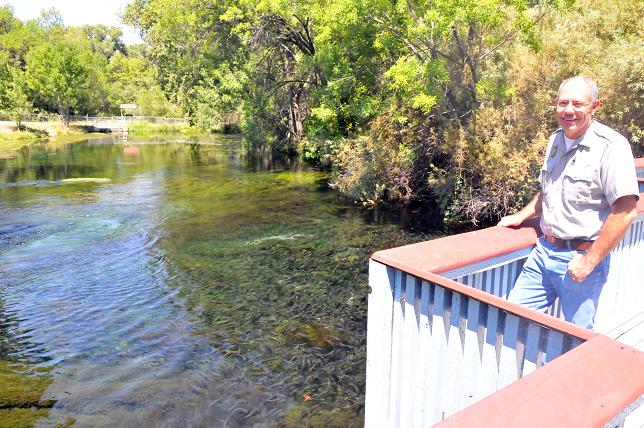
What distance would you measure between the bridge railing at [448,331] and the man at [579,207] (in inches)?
7.3

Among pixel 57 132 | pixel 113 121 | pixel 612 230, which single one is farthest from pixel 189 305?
pixel 113 121

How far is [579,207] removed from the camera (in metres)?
3.08

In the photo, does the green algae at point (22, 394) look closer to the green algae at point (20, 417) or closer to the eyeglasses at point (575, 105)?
the green algae at point (20, 417)

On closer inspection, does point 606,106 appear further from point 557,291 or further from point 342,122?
point 557,291

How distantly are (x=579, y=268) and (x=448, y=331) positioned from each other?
39.0 inches

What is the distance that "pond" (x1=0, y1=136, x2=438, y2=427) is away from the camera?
5859mm

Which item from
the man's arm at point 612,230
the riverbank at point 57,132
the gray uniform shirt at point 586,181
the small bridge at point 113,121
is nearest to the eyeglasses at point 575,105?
the gray uniform shirt at point 586,181

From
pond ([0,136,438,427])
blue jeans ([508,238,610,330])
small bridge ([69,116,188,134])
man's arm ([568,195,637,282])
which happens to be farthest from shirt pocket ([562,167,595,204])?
small bridge ([69,116,188,134])

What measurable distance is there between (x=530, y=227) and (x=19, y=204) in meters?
17.4

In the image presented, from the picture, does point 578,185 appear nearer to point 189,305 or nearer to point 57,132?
point 189,305

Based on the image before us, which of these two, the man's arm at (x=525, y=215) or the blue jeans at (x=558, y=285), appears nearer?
the blue jeans at (x=558, y=285)

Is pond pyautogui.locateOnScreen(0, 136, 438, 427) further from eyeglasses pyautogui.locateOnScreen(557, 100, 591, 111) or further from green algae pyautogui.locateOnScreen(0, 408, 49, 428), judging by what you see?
eyeglasses pyautogui.locateOnScreen(557, 100, 591, 111)

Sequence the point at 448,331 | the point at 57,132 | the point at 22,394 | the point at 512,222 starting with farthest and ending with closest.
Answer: the point at 57,132 → the point at 22,394 → the point at 512,222 → the point at 448,331

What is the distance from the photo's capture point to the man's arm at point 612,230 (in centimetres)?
282
